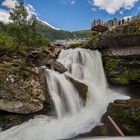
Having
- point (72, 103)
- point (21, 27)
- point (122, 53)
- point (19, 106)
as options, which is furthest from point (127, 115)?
point (21, 27)

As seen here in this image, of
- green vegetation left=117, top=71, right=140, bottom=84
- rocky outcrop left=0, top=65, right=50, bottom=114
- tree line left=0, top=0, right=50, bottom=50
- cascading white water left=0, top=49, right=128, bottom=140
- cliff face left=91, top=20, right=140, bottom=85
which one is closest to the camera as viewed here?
cascading white water left=0, top=49, right=128, bottom=140

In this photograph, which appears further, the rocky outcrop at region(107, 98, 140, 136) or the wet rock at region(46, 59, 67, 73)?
the wet rock at region(46, 59, 67, 73)

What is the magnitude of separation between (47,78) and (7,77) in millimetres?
2289

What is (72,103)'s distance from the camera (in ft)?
43.3

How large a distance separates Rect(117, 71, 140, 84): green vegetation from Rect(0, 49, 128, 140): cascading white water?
94 centimetres

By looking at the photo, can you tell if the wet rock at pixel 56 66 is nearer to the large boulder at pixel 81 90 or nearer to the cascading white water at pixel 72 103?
the cascading white water at pixel 72 103

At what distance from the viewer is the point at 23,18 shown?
34.3 meters

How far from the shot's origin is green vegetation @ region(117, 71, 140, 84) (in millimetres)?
16839

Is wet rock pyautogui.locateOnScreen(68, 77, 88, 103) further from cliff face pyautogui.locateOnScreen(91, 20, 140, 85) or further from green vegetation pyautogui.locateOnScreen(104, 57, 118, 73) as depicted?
green vegetation pyautogui.locateOnScreen(104, 57, 118, 73)

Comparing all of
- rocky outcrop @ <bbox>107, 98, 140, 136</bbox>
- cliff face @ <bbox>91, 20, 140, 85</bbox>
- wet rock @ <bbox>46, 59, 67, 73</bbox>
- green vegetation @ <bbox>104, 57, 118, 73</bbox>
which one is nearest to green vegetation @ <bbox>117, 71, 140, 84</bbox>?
cliff face @ <bbox>91, 20, 140, 85</bbox>

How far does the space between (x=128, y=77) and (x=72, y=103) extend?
18.1 feet

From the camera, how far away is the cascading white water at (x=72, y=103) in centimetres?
1059

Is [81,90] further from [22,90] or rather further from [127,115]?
[127,115]

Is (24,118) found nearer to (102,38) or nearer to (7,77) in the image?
(7,77)
